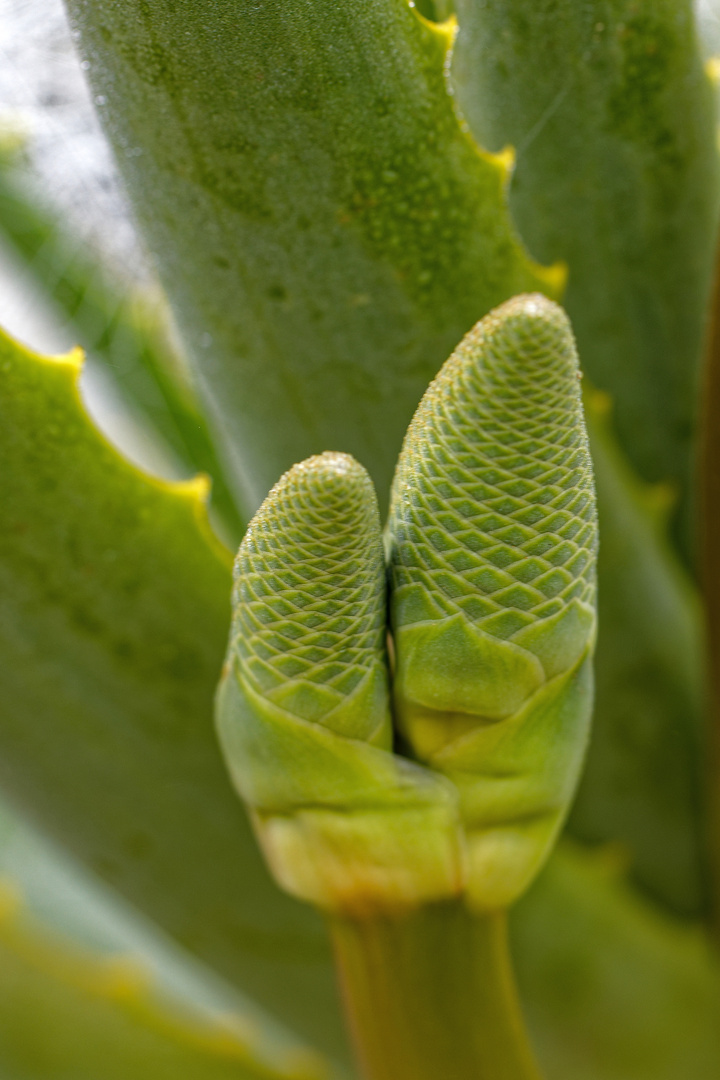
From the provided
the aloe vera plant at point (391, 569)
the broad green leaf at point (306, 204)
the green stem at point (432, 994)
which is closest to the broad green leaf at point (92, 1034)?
the aloe vera plant at point (391, 569)

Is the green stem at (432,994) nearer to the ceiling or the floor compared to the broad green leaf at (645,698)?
nearer to the ceiling

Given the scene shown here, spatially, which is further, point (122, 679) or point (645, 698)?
point (645, 698)

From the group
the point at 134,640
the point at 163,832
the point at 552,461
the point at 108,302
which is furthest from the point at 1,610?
the point at 108,302

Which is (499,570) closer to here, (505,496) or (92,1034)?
(505,496)

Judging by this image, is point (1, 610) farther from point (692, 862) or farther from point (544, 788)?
point (692, 862)

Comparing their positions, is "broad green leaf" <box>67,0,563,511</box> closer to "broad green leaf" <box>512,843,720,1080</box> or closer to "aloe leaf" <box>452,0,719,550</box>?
"aloe leaf" <box>452,0,719,550</box>

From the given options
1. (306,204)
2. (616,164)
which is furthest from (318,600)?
(616,164)

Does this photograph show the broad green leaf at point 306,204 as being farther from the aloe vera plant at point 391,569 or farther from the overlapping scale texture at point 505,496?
the overlapping scale texture at point 505,496
